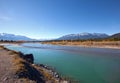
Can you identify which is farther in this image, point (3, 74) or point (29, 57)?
point (29, 57)

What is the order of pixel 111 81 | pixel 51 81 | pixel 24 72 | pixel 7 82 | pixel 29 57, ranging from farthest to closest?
pixel 29 57 → pixel 111 81 → pixel 51 81 → pixel 24 72 → pixel 7 82

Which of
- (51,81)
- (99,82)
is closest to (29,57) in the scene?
(51,81)

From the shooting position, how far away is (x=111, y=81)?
66.3ft

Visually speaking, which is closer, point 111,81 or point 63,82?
point 63,82

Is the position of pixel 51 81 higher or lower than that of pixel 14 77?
lower

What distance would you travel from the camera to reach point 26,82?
14672 mm

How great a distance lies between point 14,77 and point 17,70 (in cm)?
200

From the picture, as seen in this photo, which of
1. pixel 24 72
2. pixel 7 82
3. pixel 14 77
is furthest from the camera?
pixel 24 72

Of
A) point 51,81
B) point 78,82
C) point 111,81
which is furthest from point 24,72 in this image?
point 111,81

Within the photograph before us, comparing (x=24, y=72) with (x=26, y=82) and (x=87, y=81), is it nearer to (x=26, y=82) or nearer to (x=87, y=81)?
(x=26, y=82)

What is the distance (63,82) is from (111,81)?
709 centimetres

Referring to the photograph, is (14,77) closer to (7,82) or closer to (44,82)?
(7,82)

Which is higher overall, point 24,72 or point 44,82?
point 24,72

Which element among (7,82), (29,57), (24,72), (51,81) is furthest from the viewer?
(29,57)
